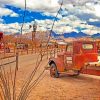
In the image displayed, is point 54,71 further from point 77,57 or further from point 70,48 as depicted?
point 77,57

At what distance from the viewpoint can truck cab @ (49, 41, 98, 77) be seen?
17.4 meters

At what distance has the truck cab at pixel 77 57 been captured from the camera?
1739cm

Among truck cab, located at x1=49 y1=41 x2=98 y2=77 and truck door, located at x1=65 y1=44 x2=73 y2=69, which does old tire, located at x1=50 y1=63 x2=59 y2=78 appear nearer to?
truck cab, located at x1=49 y1=41 x2=98 y2=77

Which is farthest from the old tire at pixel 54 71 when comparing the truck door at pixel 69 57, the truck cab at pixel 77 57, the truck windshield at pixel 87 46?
the truck windshield at pixel 87 46

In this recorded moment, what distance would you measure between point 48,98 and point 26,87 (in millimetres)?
6394

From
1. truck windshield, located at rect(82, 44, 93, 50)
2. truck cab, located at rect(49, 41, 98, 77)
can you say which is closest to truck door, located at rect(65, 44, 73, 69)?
truck cab, located at rect(49, 41, 98, 77)

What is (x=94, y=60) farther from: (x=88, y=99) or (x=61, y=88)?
A: (x=88, y=99)

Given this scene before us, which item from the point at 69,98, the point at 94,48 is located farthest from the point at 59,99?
the point at 94,48

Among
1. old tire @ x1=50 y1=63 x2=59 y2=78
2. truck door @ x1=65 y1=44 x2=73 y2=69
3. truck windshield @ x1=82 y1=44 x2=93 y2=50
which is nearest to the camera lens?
truck door @ x1=65 y1=44 x2=73 y2=69

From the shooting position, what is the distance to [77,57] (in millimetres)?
17453

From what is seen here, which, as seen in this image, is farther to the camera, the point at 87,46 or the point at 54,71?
the point at 54,71

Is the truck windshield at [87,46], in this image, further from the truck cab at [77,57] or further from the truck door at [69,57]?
the truck door at [69,57]

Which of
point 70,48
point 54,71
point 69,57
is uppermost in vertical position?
point 70,48

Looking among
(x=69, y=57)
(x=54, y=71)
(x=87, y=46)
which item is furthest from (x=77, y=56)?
(x=54, y=71)
